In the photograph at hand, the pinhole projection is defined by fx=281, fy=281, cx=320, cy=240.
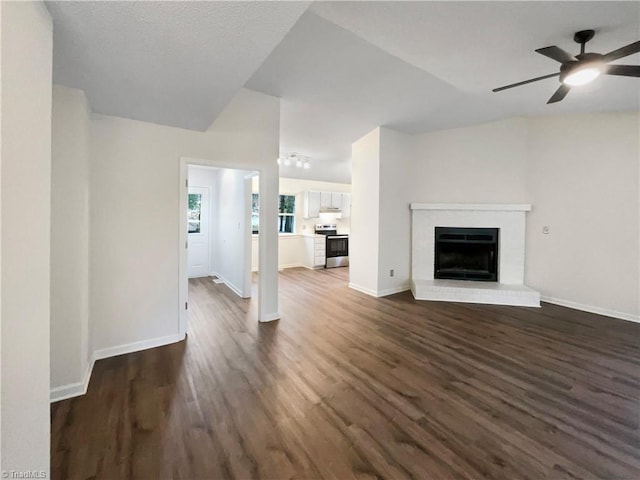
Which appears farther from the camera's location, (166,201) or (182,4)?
A: (166,201)

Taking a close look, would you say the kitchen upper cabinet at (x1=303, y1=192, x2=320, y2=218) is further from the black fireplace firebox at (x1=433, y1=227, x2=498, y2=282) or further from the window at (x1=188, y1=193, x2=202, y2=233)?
the black fireplace firebox at (x1=433, y1=227, x2=498, y2=282)

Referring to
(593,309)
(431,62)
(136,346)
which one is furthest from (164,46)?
(593,309)

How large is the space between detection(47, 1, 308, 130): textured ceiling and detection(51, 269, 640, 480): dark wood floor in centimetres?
223

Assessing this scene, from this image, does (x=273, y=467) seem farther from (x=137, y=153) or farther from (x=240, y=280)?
(x=240, y=280)

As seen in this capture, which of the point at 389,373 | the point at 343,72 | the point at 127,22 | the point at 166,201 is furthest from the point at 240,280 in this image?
the point at 127,22

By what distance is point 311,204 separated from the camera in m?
7.87

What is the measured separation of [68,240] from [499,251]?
5537 mm

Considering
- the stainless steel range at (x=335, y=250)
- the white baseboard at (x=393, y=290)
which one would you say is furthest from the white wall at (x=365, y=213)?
the stainless steel range at (x=335, y=250)

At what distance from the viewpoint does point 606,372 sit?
2.46 meters

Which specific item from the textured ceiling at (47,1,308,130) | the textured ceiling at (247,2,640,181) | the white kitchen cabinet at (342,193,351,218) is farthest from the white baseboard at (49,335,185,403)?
the white kitchen cabinet at (342,193,351,218)

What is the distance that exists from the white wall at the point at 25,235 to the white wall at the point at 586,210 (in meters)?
5.63

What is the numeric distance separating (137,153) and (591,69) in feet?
12.9

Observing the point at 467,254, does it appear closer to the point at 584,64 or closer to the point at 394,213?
the point at 394,213

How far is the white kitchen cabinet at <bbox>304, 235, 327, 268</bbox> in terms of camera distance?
7371 mm
